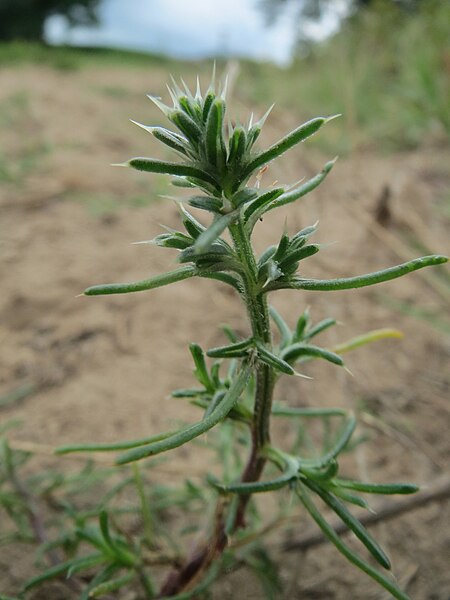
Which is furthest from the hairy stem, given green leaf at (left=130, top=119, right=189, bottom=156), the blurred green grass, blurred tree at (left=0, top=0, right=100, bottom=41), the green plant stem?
blurred tree at (left=0, top=0, right=100, bottom=41)

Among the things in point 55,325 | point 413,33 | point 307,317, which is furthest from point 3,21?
point 307,317

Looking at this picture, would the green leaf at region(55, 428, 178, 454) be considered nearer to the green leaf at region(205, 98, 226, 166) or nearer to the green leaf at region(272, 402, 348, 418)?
the green leaf at region(272, 402, 348, 418)

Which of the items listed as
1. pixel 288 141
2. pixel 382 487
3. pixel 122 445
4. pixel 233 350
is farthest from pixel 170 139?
pixel 382 487

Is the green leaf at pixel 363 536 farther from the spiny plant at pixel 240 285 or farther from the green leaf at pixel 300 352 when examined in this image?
the green leaf at pixel 300 352

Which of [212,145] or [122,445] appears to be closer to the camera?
[212,145]

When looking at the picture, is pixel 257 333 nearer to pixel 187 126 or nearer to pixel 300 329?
pixel 300 329

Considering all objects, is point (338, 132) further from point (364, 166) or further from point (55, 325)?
point (55, 325)

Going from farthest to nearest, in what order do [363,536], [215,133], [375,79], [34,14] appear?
[34,14], [375,79], [363,536], [215,133]
